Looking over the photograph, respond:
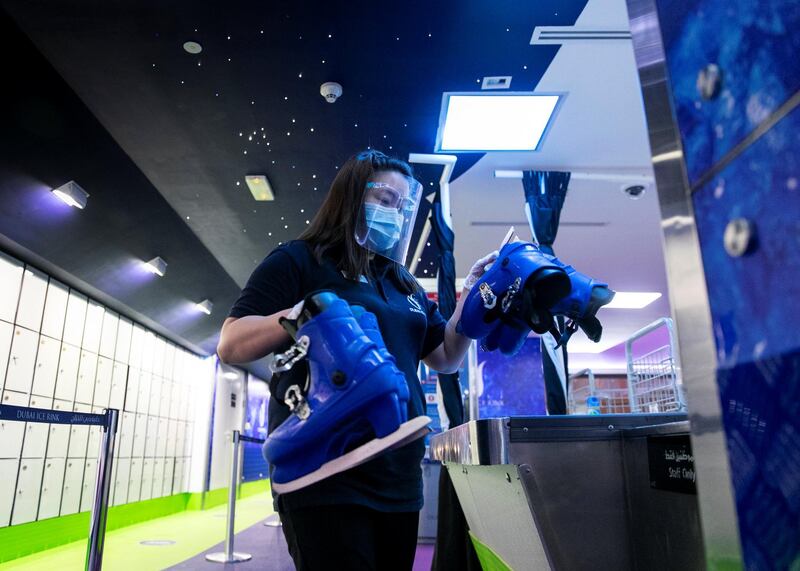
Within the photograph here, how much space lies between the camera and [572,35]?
10.8 feet

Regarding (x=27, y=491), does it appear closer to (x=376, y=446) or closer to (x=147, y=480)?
(x=147, y=480)

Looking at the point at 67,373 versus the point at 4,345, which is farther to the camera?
the point at 67,373

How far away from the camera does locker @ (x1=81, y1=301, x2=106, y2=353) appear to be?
597cm

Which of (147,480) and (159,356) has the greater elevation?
(159,356)

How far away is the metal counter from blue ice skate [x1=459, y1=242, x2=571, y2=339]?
26cm

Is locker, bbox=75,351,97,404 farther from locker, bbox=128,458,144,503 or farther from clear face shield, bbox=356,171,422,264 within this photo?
clear face shield, bbox=356,171,422,264

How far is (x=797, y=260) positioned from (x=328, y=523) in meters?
0.73

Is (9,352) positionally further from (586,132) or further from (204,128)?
(586,132)

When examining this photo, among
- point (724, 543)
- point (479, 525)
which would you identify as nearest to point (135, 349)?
point (479, 525)

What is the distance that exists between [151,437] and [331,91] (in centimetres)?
576

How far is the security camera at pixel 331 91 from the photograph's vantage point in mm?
3660

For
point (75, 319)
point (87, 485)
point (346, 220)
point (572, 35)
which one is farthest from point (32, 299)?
point (346, 220)

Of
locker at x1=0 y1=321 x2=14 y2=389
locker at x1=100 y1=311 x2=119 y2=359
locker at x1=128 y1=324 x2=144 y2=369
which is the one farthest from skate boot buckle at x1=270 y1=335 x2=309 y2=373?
locker at x1=128 y1=324 x2=144 y2=369

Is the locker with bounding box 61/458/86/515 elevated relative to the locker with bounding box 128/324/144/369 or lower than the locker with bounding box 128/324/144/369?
lower
